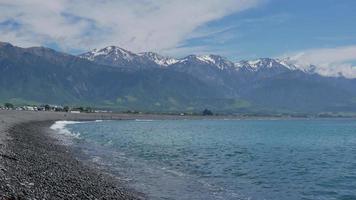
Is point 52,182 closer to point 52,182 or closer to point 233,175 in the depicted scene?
point 52,182

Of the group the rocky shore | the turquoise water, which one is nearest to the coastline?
the rocky shore

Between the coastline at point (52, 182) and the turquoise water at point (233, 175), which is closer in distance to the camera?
the coastline at point (52, 182)

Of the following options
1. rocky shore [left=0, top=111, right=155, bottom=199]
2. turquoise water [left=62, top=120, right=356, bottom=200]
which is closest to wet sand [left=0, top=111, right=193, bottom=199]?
rocky shore [left=0, top=111, right=155, bottom=199]

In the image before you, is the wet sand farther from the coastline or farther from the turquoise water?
the turquoise water

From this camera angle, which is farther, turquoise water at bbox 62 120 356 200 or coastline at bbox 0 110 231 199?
turquoise water at bbox 62 120 356 200

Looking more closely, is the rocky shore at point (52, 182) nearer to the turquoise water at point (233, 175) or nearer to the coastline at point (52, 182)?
the coastline at point (52, 182)

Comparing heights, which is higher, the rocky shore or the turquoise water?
the rocky shore

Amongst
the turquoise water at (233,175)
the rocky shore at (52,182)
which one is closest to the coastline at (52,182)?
the rocky shore at (52,182)

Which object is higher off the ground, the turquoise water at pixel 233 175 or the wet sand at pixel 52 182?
the wet sand at pixel 52 182

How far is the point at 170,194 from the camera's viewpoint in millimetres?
29312

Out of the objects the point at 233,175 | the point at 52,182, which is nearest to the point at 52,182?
the point at 52,182

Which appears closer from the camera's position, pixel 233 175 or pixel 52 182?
pixel 52 182

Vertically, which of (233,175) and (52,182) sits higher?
(52,182)

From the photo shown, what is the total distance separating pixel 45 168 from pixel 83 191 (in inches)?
302
